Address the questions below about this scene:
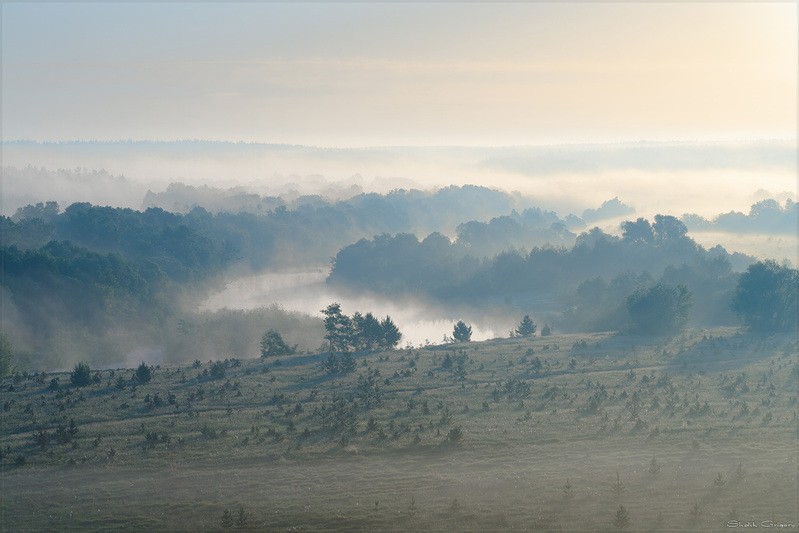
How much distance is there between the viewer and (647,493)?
3638 cm

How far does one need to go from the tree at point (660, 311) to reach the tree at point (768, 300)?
699 centimetres

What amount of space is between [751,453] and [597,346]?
36.1 metres

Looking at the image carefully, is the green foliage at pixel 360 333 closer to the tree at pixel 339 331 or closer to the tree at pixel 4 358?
the tree at pixel 339 331

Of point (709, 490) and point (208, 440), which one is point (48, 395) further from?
point (709, 490)

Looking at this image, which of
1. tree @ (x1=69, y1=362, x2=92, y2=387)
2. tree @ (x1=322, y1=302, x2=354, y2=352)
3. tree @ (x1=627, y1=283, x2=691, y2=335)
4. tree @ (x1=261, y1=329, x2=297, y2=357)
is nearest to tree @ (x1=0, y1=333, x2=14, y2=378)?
tree @ (x1=69, y1=362, x2=92, y2=387)

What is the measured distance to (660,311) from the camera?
85.4 meters

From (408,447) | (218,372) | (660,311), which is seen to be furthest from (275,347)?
(660,311)

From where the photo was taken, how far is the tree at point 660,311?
280ft

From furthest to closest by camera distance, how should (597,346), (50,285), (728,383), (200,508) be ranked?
(50,285)
(597,346)
(728,383)
(200,508)

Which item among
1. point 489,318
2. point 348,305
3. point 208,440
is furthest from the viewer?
point 348,305

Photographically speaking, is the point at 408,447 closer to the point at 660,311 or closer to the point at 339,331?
the point at 339,331

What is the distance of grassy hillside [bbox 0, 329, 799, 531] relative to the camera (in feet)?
114

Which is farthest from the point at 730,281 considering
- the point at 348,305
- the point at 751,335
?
the point at 348,305

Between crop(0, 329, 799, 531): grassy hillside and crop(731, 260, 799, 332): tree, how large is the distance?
18.5m
